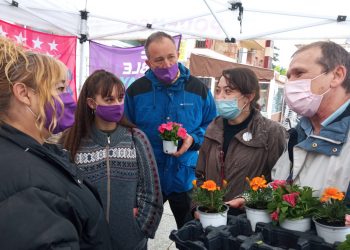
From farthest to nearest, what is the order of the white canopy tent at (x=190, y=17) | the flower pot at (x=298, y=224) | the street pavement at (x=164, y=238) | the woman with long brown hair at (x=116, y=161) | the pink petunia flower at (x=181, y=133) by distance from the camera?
the white canopy tent at (x=190, y=17) < the street pavement at (x=164, y=238) < the pink petunia flower at (x=181, y=133) < the woman with long brown hair at (x=116, y=161) < the flower pot at (x=298, y=224)

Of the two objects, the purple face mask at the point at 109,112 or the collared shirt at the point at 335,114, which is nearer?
the collared shirt at the point at 335,114

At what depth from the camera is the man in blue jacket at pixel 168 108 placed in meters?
2.60

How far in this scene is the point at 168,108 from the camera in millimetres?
2645

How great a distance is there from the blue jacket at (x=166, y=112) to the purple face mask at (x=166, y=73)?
0.16 ft

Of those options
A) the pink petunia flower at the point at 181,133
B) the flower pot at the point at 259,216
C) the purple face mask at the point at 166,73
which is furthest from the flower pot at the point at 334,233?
the purple face mask at the point at 166,73

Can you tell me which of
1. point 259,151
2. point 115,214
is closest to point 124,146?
point 115,214

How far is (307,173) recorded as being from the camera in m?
1.53

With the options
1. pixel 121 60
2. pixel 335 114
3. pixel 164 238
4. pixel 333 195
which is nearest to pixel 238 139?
pixel 335 114

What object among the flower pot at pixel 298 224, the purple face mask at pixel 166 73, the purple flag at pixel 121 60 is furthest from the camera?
the purple flag at pixel 121 60

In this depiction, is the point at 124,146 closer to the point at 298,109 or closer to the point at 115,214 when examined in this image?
the point at 115,214

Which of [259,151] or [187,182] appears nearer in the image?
[259,151]

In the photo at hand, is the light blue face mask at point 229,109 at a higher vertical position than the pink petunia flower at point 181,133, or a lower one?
higher

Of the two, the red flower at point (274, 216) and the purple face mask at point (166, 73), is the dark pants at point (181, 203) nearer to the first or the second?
the purple face mask at point (166, 73)

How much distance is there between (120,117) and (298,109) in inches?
46.2
